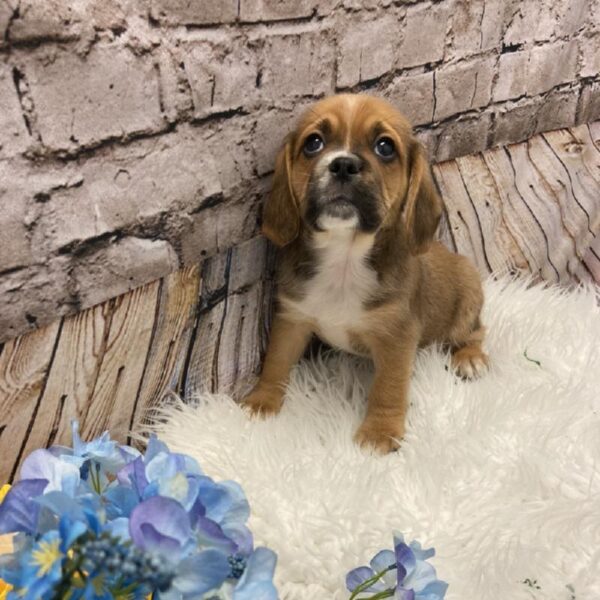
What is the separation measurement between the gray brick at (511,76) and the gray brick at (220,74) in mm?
1046

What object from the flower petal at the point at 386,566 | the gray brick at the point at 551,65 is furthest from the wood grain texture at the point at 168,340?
the gray brick at the point at 551,65

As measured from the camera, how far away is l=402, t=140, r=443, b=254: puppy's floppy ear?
5.43 ft

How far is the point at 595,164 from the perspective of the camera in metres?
2.47

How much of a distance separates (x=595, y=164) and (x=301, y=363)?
4.90 feet

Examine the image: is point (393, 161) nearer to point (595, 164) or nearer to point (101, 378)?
point (101, 378)

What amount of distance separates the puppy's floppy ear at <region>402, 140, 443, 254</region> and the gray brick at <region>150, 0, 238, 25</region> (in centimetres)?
59

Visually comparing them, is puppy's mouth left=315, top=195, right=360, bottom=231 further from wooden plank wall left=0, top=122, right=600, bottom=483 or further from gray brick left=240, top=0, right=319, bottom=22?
gray brick left=240, top=0, right=319, bottom=22

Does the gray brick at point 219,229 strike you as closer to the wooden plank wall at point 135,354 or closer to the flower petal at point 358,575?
the wooden plank wall at point 135,354

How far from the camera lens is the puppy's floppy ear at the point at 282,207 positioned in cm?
155

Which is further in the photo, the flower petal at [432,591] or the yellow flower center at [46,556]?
the flower petal at [432,591]

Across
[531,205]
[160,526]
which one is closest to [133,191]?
[160,526]

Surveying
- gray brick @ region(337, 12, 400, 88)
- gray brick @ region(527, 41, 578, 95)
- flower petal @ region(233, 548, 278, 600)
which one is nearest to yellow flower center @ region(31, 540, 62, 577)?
flower petal @ region(233, 548, 278, 600)

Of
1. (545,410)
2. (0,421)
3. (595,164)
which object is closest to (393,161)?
(545,410)

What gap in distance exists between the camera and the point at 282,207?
61.2 inches
